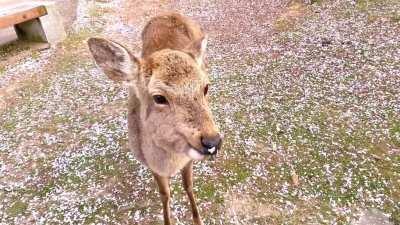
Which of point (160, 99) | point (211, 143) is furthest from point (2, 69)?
point (211, 143)

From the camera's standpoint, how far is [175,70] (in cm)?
360

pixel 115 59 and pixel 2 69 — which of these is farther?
pixel 2 69

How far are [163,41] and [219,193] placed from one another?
225cm

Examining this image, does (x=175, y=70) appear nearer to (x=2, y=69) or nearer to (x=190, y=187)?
(x=190, y=187)

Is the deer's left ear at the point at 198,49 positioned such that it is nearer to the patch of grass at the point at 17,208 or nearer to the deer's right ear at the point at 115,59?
the deer's right ear at the point at 115,59

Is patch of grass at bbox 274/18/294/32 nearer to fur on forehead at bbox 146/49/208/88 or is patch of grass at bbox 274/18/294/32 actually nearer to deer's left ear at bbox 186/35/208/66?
deer's left ear at bbox 186/35/208/66

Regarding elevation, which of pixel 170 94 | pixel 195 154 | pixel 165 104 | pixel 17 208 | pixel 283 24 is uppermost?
pixel 170 94

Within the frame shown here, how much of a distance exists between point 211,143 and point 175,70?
78cm

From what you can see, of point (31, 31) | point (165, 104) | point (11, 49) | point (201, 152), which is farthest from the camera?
point (31, 31)

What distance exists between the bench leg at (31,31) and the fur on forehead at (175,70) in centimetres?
788

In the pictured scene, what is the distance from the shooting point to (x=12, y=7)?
10.4 meters

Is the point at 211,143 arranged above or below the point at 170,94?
below

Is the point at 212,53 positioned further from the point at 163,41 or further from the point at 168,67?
the point at 168,67

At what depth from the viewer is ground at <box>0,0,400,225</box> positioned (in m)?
5.38
